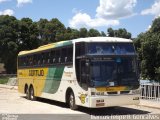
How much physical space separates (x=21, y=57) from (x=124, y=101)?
42.1 ft

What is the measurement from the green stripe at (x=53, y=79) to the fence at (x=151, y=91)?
4306 millimetres

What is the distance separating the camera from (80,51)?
16.7 meters

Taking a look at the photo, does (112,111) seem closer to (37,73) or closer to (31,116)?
(31,116)

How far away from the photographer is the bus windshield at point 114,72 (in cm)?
1560

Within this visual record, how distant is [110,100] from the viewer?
15.6 meters

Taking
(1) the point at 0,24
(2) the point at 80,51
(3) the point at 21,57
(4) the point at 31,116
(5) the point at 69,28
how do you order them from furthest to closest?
(5) the point at 69,28 < (1) the point at 0,24 < (3) the point at 21,57 < (2) the point at 80,51 < (4) the point at 31,116

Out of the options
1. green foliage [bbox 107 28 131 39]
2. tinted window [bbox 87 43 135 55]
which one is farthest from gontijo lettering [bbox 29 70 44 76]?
green foliage [bbox 107 28 131 39]

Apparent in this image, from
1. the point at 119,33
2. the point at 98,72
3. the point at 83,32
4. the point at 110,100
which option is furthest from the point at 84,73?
the point at 119,33

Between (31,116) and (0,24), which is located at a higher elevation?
(0,24)

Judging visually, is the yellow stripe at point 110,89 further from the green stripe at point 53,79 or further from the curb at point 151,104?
the green stripe at point 53,79

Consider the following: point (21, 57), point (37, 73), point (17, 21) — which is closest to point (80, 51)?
point (37, 73)

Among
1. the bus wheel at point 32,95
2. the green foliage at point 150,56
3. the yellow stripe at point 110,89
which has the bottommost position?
the bus wheel at point 32,95

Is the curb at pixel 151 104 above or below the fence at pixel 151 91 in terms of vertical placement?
below

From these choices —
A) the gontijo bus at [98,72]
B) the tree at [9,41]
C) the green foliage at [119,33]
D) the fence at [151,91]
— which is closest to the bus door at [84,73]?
the gontijo bus at [98,72]
